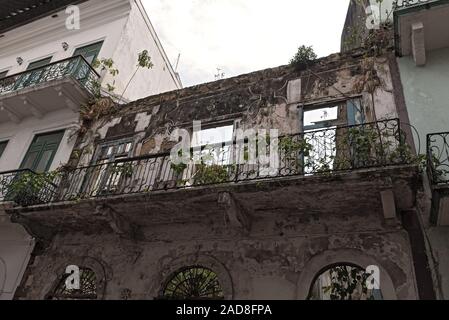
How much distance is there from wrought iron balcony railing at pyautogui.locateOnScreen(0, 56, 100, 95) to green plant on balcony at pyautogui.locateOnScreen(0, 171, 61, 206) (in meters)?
3.00

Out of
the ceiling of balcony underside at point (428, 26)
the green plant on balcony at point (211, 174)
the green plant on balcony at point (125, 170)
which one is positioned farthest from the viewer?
the green plant on balcony at point (125, 170)

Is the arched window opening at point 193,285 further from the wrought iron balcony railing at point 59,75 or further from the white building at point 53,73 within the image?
the wrought iron balcony railing at point 59,75

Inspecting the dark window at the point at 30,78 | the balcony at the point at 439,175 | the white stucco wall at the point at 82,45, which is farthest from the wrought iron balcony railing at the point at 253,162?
the dark window at the point at 30,78

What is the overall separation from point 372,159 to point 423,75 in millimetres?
2491

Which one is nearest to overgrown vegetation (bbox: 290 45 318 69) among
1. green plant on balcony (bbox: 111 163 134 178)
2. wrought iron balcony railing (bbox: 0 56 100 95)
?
green plant on balcony (bbox: 111 163 134 178)

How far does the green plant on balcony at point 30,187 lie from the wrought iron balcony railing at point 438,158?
7813mm

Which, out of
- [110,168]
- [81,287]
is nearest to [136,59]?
[110,168]

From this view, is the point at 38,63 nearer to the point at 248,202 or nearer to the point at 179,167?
the point at 179,167

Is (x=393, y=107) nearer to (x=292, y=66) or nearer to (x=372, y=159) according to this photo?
(x=372, y=159)

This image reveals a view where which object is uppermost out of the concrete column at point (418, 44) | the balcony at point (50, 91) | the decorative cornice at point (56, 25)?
the decorative cornice at point (56, 25)

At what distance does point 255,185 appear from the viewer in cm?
632

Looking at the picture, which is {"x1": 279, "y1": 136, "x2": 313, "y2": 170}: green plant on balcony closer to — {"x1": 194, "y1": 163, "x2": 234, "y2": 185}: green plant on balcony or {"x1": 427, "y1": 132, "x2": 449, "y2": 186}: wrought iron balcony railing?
{"x1": 194, "y1": 163, "x2": 234, "y2": 185}: green plant on balcony

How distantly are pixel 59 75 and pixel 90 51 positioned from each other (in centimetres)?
201

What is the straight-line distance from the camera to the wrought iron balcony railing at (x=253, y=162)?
20.8 feet
